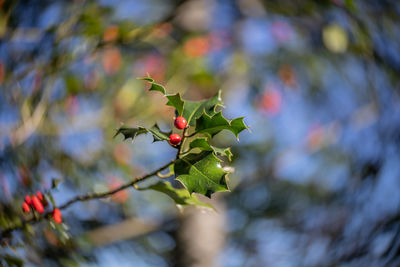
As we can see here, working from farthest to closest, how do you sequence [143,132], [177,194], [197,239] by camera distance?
[197,239] < [177,194] < [143,132]

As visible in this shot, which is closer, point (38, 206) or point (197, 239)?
point (38, 206)

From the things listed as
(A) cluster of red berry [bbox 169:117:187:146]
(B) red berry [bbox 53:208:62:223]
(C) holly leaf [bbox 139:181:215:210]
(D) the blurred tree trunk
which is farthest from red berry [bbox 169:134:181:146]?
(D) the blurred tree trunk

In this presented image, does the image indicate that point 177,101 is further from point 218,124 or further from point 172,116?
point 172,116

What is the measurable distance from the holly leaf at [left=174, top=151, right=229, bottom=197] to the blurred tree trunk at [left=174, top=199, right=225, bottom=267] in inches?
45.9

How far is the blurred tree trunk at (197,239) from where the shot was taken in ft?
5.42

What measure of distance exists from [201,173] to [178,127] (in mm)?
77

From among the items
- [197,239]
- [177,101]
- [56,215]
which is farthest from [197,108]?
[197,239]

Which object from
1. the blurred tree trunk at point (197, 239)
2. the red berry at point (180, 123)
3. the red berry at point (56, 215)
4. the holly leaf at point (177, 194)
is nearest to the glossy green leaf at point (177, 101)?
the red berry at point (180, 123)

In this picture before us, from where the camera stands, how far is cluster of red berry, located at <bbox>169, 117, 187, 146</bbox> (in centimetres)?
50

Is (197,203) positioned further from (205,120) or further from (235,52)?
(235,52)

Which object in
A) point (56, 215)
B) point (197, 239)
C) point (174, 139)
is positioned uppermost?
point (174, 139)

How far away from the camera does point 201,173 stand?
50cm

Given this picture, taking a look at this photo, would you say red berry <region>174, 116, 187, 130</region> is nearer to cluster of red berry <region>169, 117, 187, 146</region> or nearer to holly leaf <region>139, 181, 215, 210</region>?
cluster of red berry <region>169, 117, 187, 146</region>

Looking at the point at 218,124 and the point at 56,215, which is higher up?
the point at 218,124
